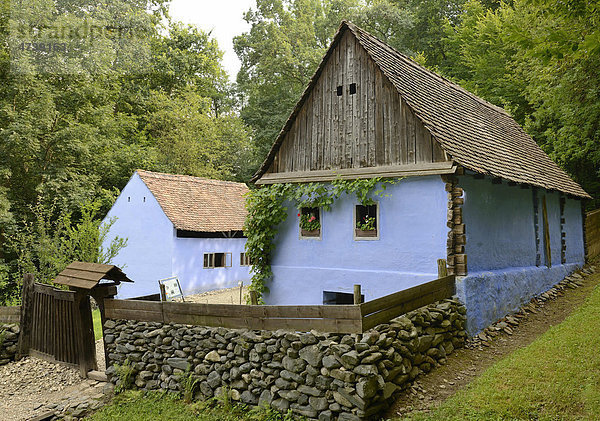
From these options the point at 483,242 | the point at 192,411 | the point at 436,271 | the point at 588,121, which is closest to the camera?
the point at 192,411

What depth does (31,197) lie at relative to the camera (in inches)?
909

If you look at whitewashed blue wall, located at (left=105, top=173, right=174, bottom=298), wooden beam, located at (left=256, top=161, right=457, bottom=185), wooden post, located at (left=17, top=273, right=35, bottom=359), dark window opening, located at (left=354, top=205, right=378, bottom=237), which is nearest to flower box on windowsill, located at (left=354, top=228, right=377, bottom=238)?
dark window opening, located at (left=354, top=205, right=378, bottom=237)

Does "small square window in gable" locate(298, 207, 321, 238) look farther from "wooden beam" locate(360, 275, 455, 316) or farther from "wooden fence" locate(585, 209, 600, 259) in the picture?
"wooden fence" locate(585, 209, 600, 259)

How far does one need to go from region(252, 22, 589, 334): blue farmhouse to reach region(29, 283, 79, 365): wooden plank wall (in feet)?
17.3

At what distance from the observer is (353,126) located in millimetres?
11367

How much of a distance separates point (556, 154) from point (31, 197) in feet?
87.0

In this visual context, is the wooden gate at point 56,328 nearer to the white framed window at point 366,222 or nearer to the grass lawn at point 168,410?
the grass lawn at point 168,410

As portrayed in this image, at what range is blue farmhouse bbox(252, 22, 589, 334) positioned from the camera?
9812 mm

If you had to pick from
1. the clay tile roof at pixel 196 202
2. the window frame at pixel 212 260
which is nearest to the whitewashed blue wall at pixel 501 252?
the clay tile roof at pixel 196 202

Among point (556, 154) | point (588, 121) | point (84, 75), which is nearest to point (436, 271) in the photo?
point (588, 121)

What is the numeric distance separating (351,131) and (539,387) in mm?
7269

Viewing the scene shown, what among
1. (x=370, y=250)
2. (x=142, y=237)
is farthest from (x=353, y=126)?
(x=142, y=237)

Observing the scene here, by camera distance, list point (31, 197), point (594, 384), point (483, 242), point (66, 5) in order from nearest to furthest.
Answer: point (594, 384), point (483, 242), point (31, 197), point (66, 5)

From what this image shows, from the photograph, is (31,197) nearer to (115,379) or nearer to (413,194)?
(115,379)
